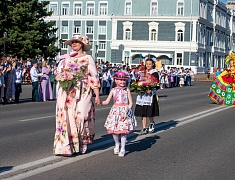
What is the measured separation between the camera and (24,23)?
48688 millimetres

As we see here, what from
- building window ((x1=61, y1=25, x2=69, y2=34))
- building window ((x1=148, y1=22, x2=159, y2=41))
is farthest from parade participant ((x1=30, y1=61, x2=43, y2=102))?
building window ((x1=61, y1=25, x2=69, y2=34))

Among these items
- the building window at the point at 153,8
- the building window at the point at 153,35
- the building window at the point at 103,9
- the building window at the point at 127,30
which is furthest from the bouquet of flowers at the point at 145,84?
the building window at the point at 103,9

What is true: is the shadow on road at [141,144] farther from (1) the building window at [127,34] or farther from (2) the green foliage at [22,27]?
(1) the building window at [127,34]

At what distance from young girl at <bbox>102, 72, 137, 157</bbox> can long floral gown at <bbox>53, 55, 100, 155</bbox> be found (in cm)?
46

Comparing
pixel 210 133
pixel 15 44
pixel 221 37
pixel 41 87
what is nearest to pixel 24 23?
pixel 15 44

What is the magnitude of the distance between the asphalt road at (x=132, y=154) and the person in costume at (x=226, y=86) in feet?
29.2

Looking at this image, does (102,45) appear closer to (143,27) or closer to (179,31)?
(143,27)

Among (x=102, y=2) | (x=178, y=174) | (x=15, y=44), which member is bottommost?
(x=178, y=174)

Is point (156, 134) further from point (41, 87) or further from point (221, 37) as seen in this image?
point (221, 37)

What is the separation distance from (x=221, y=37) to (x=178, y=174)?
9060 cm

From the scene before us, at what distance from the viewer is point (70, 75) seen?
30.2 ft

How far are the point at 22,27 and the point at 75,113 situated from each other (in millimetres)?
40609

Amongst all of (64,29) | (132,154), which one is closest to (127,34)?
(64,29)

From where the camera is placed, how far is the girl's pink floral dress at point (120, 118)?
9742mm
